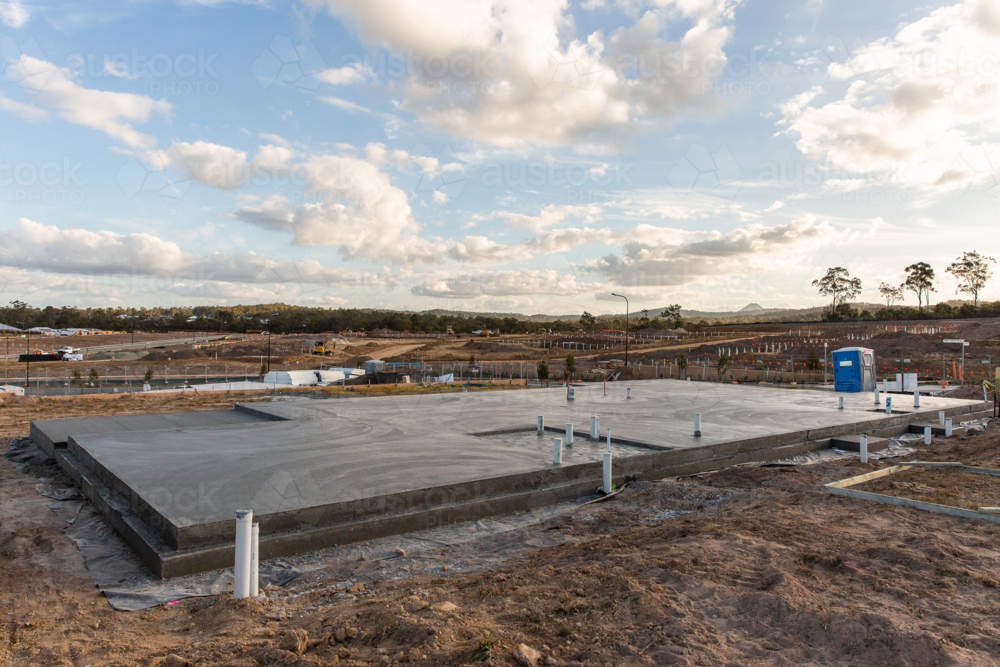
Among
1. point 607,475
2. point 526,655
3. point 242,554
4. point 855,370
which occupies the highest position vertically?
point 855,370

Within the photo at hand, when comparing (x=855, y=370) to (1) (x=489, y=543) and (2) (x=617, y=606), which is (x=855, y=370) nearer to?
(1) (x=489, y=543)

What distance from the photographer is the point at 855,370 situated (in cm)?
2327

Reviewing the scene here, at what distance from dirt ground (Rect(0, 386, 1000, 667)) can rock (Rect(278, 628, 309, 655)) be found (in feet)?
0.04

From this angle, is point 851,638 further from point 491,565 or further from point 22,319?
point 22,319

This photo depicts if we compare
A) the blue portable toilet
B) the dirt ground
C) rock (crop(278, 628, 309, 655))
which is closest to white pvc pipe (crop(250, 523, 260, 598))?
the dirt ground

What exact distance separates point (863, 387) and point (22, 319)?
18276cm

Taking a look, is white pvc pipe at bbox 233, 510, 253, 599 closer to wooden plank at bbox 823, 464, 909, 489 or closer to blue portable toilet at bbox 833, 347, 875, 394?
wooden plank at bbox 823, 464, 909, 489

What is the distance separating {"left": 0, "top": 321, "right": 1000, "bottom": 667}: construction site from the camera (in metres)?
3.97

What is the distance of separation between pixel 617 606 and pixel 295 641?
2.38m

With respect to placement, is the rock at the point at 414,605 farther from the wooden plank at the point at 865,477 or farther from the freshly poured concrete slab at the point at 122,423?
the freshly poured concrete slab at the point at 122,423

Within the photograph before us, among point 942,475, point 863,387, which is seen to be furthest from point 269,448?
point 863,387

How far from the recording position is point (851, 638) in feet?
12.7

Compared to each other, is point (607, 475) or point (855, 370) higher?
point (855, 370)

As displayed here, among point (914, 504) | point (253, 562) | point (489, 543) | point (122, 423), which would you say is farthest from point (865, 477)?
point (122, 423)
